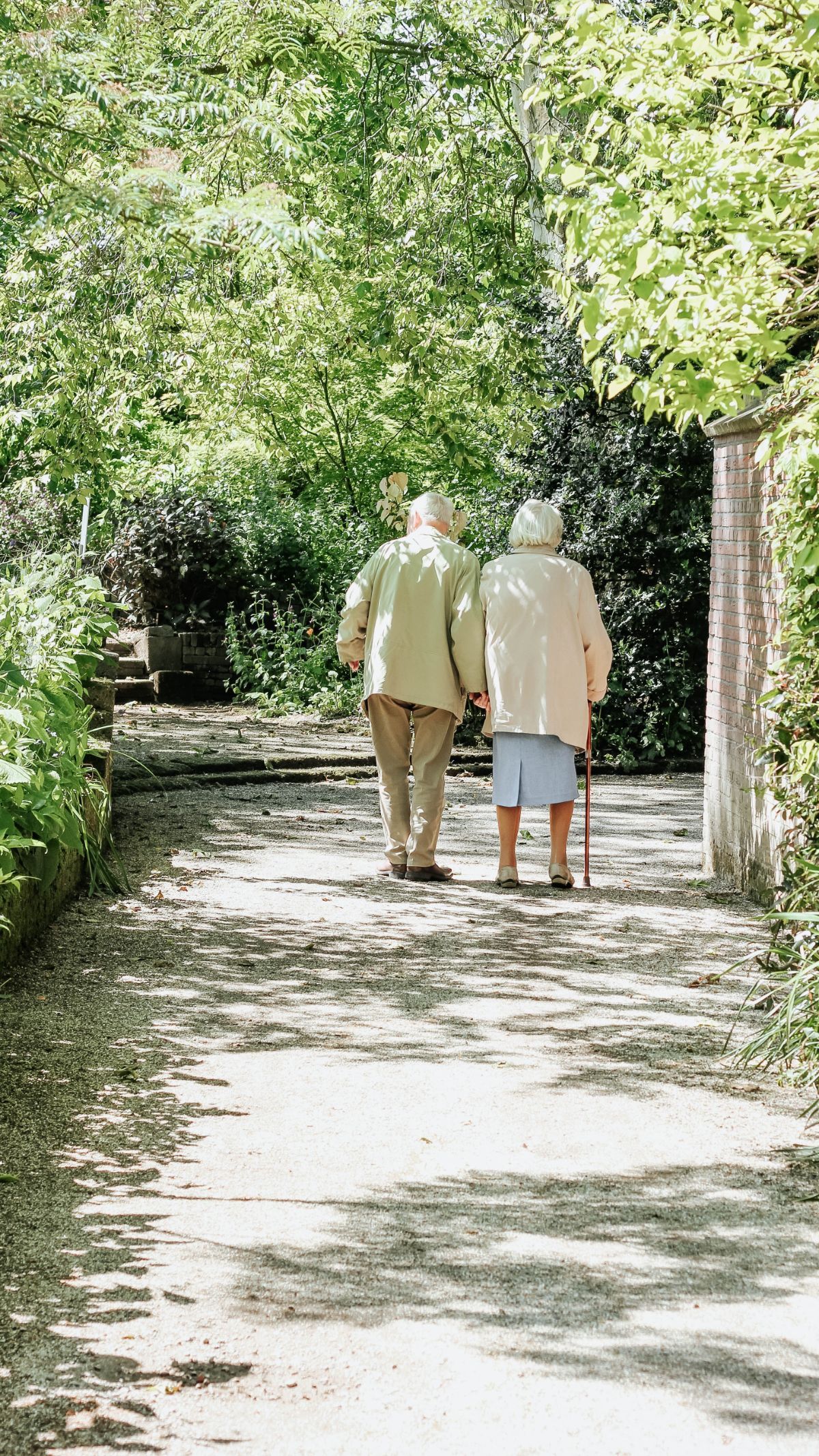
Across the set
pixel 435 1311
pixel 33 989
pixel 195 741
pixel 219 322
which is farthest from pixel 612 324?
pixel 195 741

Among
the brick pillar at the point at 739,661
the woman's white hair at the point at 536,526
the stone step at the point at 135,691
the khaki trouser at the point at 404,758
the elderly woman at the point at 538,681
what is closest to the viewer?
the brick pillar at the point at 739,661

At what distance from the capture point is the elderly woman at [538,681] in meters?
8.38

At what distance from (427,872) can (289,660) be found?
26.4ft

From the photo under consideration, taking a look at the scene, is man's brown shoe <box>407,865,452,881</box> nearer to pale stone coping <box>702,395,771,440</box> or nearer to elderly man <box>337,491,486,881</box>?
elderly man <box>337,491,486,881</box>

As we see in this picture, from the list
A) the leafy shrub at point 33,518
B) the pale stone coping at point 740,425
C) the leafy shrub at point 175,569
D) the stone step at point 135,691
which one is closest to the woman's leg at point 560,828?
the pale stone coping at point 740,425

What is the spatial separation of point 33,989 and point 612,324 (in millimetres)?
3345

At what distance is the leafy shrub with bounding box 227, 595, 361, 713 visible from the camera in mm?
15852

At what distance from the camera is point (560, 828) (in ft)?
27.8

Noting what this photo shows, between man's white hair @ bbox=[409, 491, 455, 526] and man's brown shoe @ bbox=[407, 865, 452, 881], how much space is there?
1987 mm

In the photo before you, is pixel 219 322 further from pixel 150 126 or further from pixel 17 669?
pixel 17 669

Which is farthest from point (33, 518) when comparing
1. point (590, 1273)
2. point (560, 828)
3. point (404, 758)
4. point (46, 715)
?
point (590, 1273)

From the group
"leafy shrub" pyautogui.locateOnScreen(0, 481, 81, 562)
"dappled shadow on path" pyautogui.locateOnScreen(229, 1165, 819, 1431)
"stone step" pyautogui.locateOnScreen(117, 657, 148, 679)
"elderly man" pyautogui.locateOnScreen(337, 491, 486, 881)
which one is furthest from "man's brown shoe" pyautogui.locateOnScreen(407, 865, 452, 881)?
"stone step" pyautogui.locateOnScreen(117, 657, 148, 679)

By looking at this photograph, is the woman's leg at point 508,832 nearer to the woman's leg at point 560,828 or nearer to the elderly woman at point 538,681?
the elderly woman at point 538,681

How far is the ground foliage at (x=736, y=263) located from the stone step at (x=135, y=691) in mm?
11144
